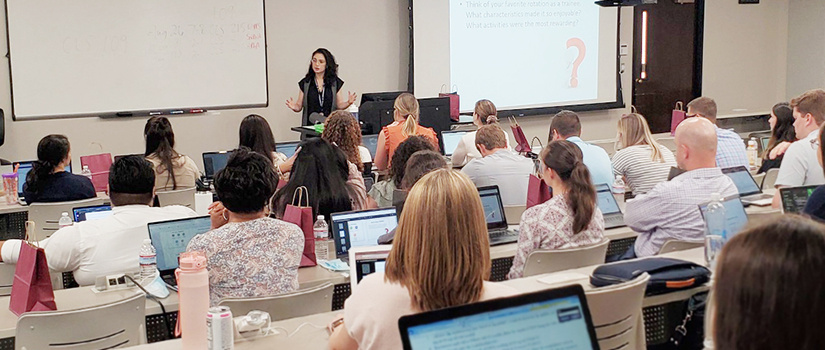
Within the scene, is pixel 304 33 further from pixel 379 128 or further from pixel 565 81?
pixel 565 81

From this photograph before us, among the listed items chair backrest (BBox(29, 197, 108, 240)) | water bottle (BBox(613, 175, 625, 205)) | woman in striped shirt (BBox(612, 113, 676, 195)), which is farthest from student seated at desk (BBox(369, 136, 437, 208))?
chair backrest (BBox(29, 197, 108, 240))

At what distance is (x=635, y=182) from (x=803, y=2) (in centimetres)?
812

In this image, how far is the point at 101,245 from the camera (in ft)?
12.5

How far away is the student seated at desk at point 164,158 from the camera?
605 cm

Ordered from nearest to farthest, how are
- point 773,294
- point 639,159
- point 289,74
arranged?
point 773,294
point 639,159
point 289,74

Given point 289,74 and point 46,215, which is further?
point 289,74

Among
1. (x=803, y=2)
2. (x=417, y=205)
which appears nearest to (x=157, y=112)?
(x=417, y=205)

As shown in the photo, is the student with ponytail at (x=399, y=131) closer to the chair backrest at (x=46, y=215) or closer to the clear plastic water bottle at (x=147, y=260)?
the chair backrest at (x=46, y=215)

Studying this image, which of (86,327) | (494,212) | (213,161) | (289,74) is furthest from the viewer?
(289,74)

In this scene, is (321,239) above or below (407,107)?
below

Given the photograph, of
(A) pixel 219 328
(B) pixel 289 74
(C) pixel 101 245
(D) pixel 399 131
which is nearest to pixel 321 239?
(C) pixel 101 245

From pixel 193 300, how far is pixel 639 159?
146 inches

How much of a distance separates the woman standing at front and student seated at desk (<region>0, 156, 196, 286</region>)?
4.99 metres

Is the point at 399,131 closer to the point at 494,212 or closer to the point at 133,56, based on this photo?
the point at 494,212
